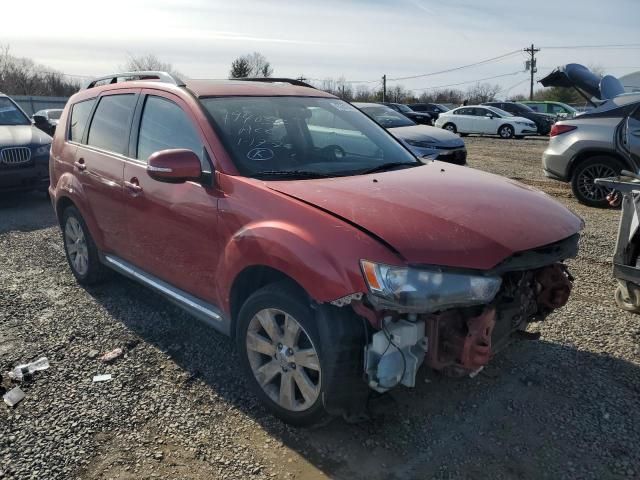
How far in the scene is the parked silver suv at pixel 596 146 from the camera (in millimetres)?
7926

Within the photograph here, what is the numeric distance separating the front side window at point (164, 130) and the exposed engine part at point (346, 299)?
141 cm

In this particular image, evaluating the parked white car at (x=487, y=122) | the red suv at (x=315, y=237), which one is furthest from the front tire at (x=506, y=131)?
the red suv at (x=315, y=237)

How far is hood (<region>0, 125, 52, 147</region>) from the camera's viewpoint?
873cm

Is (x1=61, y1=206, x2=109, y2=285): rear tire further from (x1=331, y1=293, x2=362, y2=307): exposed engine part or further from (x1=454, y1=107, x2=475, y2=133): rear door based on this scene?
(x1=454, y1=107, x2=475, y2=133): rear door

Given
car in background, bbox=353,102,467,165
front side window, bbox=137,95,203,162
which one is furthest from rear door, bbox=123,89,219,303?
car in background, bbox=353,102,467,165

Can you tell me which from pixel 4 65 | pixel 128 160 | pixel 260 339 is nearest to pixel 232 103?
pixel 128 160

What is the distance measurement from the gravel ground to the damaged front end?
0.44 m

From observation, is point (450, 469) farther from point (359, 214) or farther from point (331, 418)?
point (359, 214)

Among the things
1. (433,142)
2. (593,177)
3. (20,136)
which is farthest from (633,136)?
(20,136)

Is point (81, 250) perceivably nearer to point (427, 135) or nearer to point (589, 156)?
point (427, 135)

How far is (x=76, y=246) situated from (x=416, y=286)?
12.9ft

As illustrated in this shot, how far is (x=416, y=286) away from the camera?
8.00ft

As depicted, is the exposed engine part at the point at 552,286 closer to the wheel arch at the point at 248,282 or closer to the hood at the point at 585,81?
the wheel arch at the point at 248,282

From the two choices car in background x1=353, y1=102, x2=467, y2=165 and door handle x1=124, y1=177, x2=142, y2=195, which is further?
car in background x1=353, y1=102, x2=467, y2=165
